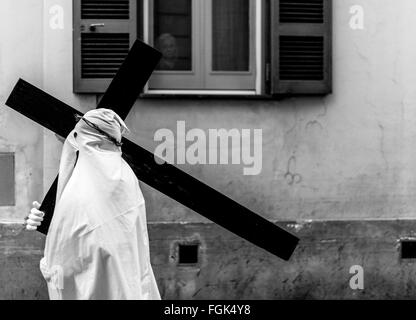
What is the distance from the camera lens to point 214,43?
26.9 ft

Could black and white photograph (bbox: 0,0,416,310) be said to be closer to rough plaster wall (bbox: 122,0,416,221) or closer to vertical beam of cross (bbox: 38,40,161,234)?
rough plaster wall (bbox: 122,0,416,221)

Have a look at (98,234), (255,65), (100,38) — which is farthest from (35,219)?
(255,65)

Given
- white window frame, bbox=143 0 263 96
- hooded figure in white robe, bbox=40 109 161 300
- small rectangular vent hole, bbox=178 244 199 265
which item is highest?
white window frame, bbox=143 0 263 96

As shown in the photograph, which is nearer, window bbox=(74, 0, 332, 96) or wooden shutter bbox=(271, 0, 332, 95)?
window bbox=(74, 0, 332, 96)

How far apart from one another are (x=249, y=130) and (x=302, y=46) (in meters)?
0.91

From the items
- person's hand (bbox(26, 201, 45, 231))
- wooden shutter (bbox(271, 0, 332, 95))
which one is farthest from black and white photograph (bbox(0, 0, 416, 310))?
person's hand (bbox(26, 201, 45, 231))

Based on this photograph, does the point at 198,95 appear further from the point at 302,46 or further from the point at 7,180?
the point at 7,180

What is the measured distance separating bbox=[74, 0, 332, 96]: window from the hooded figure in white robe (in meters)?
2.80

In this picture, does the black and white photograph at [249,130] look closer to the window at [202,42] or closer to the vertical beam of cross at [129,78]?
the window at [202,42]

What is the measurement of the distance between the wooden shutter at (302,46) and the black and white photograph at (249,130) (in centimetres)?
1

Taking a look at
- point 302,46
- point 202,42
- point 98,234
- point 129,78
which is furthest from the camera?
point 202,42

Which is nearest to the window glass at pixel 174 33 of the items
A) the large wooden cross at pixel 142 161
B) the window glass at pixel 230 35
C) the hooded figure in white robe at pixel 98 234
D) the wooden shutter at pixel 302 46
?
the window glass at pixel 230 35

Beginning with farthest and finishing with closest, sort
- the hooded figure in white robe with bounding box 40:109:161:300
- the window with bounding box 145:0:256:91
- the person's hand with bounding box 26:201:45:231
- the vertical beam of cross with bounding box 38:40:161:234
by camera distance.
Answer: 1. the window with bounding box 145:0:256:91
2. the vertical beam of cross with bounding box 38:40:161:234
3. the person's hand with bounding box 26:201:45:231
4. the hooded figure in white robe with bounding box 40:109:161:300

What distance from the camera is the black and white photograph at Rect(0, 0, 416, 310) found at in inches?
308
